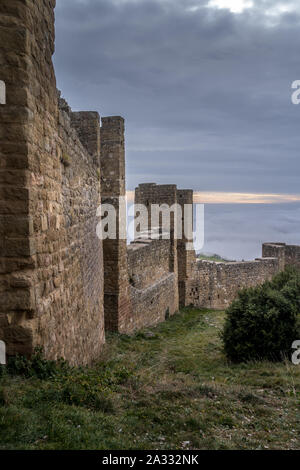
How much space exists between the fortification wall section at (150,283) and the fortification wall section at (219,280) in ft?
7.09

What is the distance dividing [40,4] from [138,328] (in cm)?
1022

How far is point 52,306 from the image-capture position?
4.18 m

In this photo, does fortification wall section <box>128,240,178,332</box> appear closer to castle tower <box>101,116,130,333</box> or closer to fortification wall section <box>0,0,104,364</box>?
castle tower <box>101,116,130,333</box>

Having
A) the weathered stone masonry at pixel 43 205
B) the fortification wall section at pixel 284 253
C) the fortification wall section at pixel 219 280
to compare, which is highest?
the weathered stone masonry at pixel 43 205

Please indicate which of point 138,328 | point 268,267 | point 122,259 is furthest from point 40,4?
point 268,267

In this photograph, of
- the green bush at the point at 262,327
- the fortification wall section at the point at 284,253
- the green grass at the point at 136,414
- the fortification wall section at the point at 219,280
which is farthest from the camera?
the fortification wall section at the point at 284,253

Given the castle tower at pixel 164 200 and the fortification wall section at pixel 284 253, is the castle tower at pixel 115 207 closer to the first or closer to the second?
the castle tower at pixel 164 200

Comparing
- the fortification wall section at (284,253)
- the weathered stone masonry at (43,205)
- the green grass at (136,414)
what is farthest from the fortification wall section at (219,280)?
the green grass at (136,414)

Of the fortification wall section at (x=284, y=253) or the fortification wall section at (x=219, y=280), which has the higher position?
the fortification wall section at (x=284, y=253)

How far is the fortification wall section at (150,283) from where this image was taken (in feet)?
40.7

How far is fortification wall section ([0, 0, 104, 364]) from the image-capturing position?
11.1 ft

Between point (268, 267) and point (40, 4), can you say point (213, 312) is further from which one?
point (40, 4)

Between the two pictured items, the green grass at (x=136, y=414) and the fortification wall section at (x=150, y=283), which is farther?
the fortification wall section at (x=150, y=283)

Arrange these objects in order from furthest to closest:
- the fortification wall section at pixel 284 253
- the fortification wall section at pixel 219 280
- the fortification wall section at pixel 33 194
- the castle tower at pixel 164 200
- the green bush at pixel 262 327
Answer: the fortification wall section at pixel 284 253
the fortification wall section at pixel 219 280
the castle tower at pixel 164 200
the green bush at pixel 262 327
the fortification wall section at pixel 33 194
